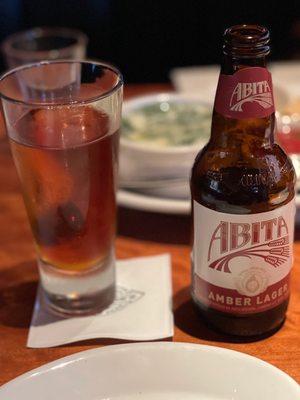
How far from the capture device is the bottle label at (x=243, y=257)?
645 millimetres

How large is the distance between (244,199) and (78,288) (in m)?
0.25

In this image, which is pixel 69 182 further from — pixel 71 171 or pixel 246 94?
pixel 246 94

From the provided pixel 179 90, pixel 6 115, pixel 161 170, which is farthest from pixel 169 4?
pixel 6 115

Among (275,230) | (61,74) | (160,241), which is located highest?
(61,74)

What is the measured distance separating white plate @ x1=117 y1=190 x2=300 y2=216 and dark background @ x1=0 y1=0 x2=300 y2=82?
3.83 ft

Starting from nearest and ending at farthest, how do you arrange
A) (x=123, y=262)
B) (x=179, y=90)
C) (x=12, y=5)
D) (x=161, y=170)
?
(x=123, y=262) < (x=161, y=170) < (x=179, y=90) < (x=12, y=5)

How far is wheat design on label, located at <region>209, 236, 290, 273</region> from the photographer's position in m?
0.65

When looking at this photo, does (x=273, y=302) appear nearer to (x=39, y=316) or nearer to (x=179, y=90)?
(x=39, y=316)

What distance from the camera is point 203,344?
69 centimetres

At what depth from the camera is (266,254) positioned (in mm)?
658

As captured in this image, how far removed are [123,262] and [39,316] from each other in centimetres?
15

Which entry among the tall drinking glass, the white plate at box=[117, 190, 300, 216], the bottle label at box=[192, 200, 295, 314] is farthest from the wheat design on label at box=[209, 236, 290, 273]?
the tall drinking glass

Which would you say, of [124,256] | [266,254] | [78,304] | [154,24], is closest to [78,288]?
[78,304]

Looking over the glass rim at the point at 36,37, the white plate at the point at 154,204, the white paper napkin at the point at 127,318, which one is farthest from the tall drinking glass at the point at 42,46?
the white paper napkin at the point at 127,318
